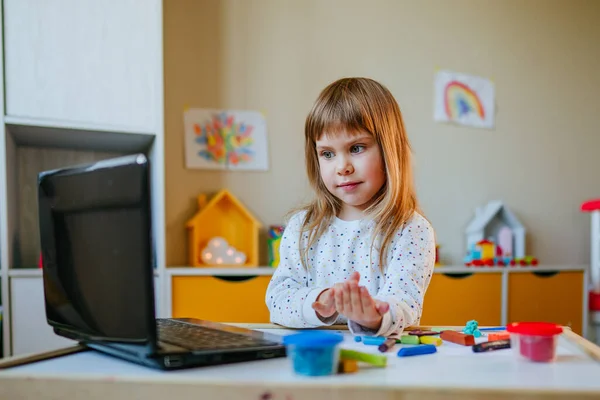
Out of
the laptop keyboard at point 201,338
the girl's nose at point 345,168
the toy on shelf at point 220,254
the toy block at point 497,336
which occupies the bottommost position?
the toy on shelf at point 220,254

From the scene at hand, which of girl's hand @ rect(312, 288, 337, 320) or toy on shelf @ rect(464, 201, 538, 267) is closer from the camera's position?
girl's hand @ rect(312, 288, 337, 320)

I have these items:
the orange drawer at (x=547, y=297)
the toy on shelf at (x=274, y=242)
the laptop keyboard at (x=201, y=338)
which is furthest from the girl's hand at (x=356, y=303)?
the orange drawer at (x=547, y=297)

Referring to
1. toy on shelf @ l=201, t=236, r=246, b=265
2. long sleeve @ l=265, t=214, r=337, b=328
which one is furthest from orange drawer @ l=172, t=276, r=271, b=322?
long sleeve @ l=265, t=214, r=337, b=328

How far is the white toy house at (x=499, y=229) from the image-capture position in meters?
2.52

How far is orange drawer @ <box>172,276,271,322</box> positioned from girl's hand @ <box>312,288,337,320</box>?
1.13m

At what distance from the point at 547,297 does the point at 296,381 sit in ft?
6.95

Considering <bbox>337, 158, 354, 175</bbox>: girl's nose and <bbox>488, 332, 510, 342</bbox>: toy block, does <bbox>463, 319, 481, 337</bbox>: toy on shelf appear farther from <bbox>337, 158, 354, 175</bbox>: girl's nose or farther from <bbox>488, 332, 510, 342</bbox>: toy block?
<bbox>337, 158, 354, 175</bbox>: girl's nose

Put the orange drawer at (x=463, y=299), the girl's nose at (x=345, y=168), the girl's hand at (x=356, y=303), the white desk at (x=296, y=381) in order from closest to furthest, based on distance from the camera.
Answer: the white desk at (x=296, y=381) → the girl's hand at (x=356, y=303) → the girl's nose at (x=345, y=168) → the orange drawer at (x=463, y=299)

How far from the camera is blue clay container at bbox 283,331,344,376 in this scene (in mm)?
572

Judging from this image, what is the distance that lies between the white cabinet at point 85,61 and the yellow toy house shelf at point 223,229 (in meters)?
0.46

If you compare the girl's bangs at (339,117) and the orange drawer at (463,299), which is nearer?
the girl's bangs at (339,117)

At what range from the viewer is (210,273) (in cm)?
202

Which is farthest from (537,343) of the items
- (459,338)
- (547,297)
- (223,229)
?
(547,297)

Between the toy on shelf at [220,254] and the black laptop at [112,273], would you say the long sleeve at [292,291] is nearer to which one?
the black laptop at [112,273]
